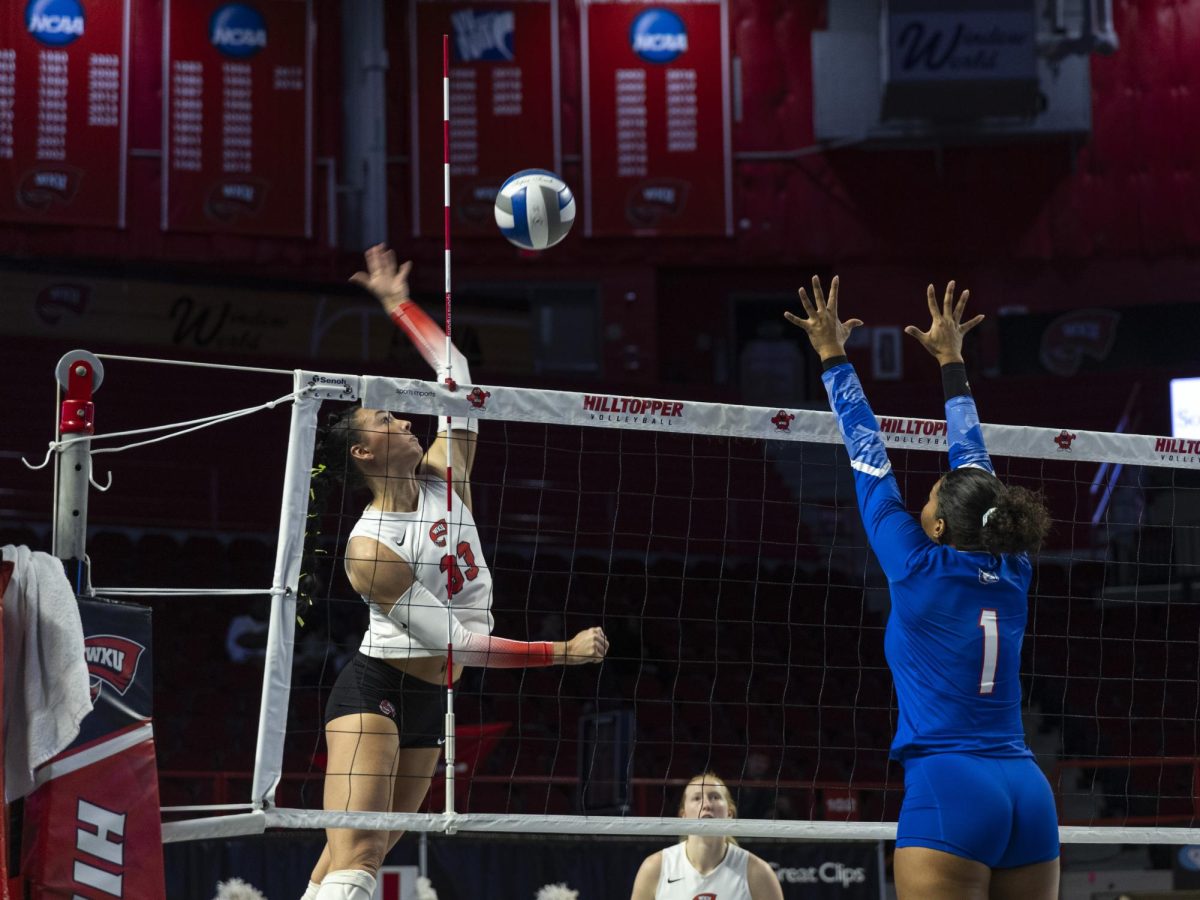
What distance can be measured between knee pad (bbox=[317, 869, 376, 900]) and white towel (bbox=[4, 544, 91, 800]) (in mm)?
1048

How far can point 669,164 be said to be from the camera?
18156 millimetres

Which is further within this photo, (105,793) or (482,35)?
(482,35)

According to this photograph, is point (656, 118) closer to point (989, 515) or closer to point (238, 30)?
point (238, 30)

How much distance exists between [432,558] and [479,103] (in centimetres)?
1318

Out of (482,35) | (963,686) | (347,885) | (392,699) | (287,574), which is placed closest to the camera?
(963,686)

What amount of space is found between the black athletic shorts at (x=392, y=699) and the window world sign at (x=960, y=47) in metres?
13.1

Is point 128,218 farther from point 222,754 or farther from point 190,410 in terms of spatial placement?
point 222,754

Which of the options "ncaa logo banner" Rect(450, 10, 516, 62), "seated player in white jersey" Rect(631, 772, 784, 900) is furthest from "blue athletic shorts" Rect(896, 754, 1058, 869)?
"ncaa logo banner" Rect(450, 10, 516, 62)

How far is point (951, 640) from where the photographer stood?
4.06 m

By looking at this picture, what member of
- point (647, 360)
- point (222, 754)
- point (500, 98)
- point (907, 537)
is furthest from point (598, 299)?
point (907, 537)

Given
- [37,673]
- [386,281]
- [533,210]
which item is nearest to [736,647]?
[533,210]

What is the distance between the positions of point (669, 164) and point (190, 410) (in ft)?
21.4

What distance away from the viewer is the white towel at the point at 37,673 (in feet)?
14.0

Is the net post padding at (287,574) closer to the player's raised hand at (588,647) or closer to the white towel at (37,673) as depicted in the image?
the white towel at (37,673)
